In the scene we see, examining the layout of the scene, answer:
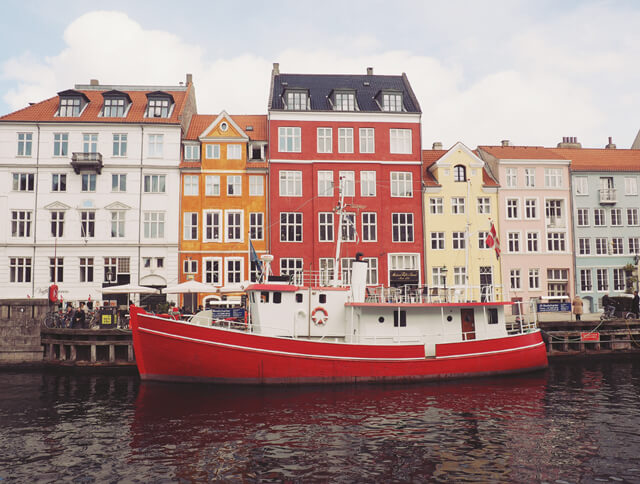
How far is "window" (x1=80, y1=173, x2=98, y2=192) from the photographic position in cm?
3644

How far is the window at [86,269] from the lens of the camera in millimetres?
35272

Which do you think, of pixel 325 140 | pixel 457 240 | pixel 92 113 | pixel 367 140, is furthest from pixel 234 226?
pixel 457 240

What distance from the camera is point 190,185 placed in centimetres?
3716

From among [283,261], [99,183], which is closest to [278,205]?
[283,261]

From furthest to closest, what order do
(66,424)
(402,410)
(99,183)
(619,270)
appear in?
(619,270) → (99,183) → (402,410) → (66,424)

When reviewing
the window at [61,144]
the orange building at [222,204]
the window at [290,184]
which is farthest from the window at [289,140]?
the window at [61,144]

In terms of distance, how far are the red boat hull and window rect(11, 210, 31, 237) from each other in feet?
65.9

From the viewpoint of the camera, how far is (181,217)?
36594mm

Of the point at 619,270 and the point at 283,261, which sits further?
the point at 619,270

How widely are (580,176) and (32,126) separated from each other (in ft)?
144

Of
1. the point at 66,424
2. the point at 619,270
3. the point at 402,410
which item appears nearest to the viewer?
the point at 66,424

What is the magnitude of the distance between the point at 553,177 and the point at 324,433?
34852 mm

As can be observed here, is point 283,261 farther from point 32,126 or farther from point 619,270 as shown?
point 619,270

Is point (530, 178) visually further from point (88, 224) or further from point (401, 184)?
point (88, 224)
